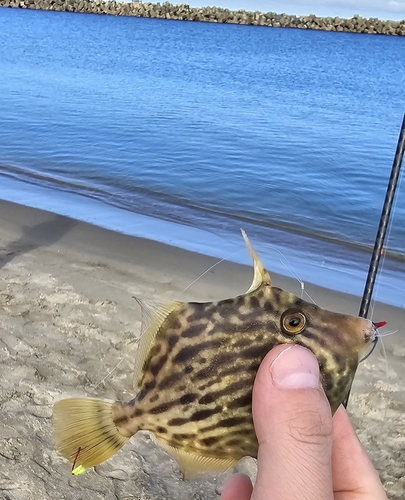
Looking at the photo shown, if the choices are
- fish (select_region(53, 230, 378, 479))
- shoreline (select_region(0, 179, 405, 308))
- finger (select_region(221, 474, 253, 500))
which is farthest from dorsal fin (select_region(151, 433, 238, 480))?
shoreline (select_region(0, 179, 405, 308))

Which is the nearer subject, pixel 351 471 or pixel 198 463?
pixel 198 463

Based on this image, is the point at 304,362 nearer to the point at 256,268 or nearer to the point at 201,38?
the point at 256,268

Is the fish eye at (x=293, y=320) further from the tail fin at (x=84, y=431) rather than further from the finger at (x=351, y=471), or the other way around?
the finger at (x=351, y=471)

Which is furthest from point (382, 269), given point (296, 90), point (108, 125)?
point (296, 90)

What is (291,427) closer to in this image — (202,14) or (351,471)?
(351,471)

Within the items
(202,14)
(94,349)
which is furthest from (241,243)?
(202,14)

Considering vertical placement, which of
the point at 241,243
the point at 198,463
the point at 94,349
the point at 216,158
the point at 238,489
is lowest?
the point at 241,243

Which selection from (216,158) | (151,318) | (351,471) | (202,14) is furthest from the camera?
(202,14)
